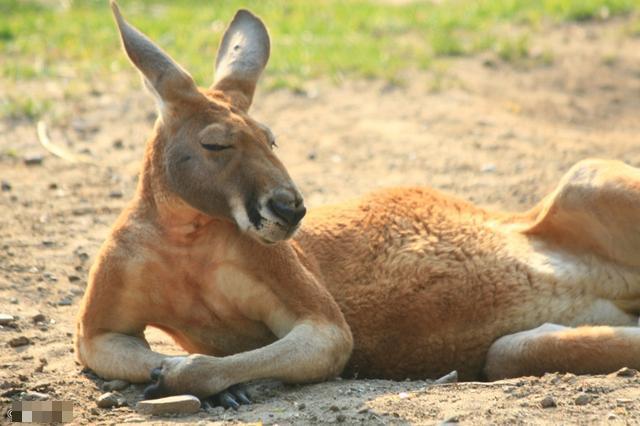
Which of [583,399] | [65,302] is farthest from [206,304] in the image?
[583,399]

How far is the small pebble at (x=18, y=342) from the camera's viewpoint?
22.0 ft

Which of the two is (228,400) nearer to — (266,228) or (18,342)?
(266,228)

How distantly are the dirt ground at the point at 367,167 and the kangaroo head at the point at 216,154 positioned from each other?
79 cm

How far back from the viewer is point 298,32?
46.1ft

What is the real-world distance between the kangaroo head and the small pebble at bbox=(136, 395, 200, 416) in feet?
2.49

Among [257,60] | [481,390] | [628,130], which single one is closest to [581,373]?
[481,390]

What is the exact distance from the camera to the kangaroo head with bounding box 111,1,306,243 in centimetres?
568

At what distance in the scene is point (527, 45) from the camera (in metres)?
13.2

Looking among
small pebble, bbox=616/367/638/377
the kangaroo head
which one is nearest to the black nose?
the kangaroo head

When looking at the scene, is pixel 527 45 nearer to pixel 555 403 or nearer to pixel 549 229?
pixel 549 229

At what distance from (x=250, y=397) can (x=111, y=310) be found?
0.84 m

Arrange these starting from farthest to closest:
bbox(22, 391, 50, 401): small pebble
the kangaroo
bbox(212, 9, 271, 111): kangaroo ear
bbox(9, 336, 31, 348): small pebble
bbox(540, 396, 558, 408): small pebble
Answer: bbox(9, 336, 31, 348): small pebble → bbox(212, 9, 271, 111): kangaroo ear → the kangaroo → bbox(22, 391, 50, 401): small pebble → bbox(540, 396, 558, 408): small pebble

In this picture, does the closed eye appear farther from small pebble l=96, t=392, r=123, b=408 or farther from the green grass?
the green grass

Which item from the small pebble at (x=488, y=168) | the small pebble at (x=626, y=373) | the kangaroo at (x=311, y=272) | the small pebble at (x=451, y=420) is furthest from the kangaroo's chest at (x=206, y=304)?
the small pebble at (x=488, y=168)
